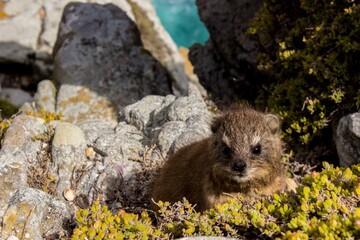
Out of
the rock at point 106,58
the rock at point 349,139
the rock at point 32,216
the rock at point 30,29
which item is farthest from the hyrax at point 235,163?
the rock at point 30,29

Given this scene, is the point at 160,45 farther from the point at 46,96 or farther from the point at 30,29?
the point at 46,96

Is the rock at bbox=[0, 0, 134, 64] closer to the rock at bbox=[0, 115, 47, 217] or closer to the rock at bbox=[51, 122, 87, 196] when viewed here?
the rock at bbox=[0, 115, 47, 217]

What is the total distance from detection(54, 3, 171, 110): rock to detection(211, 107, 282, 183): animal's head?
4671mm

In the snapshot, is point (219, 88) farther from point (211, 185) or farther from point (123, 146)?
point (211, 185)

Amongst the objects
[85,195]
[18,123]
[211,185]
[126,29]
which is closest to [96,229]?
[211,185]

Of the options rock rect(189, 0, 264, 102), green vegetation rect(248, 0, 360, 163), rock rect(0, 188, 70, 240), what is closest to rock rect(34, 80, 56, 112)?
rock rect(189, 0, 264, 102)

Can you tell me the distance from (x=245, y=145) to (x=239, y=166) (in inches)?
11.5

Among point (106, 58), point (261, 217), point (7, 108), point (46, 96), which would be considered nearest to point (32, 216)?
point (261, 217)

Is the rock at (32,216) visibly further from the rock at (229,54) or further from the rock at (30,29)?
the rock at (30,29)

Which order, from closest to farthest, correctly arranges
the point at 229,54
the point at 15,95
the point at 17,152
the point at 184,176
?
the point at 184,176, the point at 17,152, the point at 229,54, the point at 15,95

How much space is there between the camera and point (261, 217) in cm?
427

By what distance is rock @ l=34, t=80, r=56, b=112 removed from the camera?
405 inches

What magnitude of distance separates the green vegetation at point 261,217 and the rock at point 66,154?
227 centimetres

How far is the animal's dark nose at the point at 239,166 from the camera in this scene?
5.20 m
